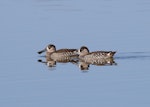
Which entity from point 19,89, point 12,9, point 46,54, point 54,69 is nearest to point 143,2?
point 12,9

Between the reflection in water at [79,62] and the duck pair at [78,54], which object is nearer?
the reflection in water at [79,62]

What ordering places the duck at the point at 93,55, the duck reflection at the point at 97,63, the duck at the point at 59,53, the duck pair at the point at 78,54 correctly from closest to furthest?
1. the duck reflection at the point at 97,63
2. the duck at the point at 93,55
3. the duck pair at the point at 78,54
4. the duck at the point at 59,53

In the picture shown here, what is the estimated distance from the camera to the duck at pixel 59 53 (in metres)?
21.3

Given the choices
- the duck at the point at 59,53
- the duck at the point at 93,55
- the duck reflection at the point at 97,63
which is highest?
the duck at the point at 59,53

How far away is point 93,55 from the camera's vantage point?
2086cm

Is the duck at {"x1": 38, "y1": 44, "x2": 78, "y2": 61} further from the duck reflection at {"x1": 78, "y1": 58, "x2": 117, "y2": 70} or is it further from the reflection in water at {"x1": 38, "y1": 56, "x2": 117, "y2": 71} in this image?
the duck reflection at {"x1": 78, "y1": 58, "x2": 117, "y2": 70}

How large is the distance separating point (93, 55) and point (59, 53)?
1.27m

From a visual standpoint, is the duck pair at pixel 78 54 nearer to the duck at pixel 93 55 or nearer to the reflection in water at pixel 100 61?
the duck at pixel 93 55

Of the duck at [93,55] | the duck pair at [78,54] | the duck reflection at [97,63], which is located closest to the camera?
the duck reflection at [97,63]

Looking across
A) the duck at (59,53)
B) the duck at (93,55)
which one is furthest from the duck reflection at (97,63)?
the duck at (59,53)

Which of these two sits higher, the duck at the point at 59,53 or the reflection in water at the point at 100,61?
the duck at the point at 59,53

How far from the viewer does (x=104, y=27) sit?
77.7 ft

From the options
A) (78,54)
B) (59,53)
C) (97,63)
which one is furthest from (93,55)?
(59,53)

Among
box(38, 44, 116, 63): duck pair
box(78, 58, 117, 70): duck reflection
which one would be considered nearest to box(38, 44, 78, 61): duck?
box(38, 44, 116, 63): duck pair
